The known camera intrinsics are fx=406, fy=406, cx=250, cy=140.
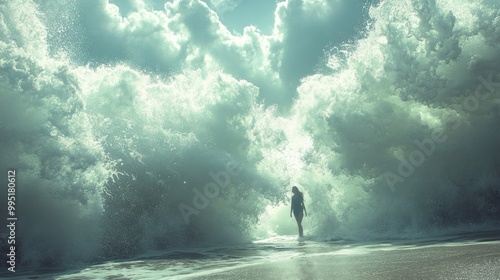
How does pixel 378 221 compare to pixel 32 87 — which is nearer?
pixel 32 87

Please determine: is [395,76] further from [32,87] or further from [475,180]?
[32,87]

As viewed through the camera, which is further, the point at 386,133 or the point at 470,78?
the point at 386,133

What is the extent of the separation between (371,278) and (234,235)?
9053mm

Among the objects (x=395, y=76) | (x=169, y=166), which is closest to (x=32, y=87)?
(x=169, y=166)

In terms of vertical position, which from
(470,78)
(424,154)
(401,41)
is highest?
(401,41)

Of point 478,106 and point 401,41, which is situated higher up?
point 401,41

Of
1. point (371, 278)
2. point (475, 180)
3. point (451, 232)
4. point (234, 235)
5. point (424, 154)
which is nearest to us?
point (371, 278)

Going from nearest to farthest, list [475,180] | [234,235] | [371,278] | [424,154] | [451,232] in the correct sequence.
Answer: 1. [371,278]
2. [451,232]
3. [475,180]
4. [424,154]
5. [234,235]

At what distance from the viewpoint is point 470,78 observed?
10680 millimetres

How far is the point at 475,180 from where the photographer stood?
419 inches

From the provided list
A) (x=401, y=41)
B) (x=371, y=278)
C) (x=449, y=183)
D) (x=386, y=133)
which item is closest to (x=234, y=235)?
(x=386, y=133)

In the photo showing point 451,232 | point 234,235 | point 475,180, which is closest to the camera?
point 451,232

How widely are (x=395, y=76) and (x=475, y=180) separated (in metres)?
3.48

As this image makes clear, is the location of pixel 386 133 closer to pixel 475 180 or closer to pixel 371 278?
pixel 475 180
